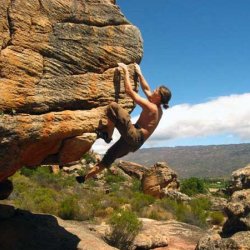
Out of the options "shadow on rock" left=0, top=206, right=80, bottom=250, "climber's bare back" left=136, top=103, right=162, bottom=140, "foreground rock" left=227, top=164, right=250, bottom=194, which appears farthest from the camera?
"foreground rock" left=227, top=164, right=250, bottom=194

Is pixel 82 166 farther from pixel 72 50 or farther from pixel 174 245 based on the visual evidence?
pixel 72 50

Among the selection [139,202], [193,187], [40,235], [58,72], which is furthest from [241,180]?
[193,187]

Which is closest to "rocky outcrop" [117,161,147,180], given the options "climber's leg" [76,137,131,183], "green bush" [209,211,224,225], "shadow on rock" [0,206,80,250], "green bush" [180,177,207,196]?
"green bush" [180,177,207,196]

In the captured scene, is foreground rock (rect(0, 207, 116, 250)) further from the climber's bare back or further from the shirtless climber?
the climber's bare back

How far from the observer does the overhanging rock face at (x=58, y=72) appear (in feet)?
32.9

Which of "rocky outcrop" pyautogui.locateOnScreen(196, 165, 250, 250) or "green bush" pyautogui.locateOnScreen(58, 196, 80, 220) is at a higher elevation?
"rocky outcrop" pyautogui.locateOnScreen(196, 165, 250, 250)

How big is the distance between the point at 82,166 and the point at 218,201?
49.2 feet

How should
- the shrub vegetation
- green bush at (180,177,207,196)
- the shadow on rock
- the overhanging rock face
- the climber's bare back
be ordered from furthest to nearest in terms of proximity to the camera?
1. green bush at (180,177,207,196)
2. the shrub vegetation
3. the shadow on rock
4. the climber's bare back
5. the overhanging rock face

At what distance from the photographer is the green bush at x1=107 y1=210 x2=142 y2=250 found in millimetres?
18344

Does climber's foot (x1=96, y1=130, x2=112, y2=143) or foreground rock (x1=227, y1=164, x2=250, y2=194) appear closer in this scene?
climber's foot (x1=96, y1=130, x2=112, y2=143)

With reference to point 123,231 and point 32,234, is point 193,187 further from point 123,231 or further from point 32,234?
point 32,234

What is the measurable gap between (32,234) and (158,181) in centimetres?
2611

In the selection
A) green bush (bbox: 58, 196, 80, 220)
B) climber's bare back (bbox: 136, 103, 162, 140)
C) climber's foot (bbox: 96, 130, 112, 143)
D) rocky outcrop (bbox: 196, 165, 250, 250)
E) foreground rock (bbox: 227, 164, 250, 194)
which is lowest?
green bush (bbox: 58, 196, 80, 220)

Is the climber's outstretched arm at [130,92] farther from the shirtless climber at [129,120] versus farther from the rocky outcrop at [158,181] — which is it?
the rocky outcrop at [158,181]
